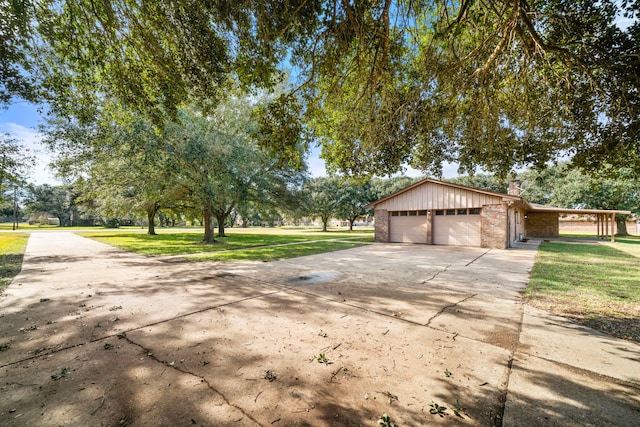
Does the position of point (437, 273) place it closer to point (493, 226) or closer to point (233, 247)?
point (493, 226)

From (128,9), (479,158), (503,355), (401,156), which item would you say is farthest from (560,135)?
(128,9)

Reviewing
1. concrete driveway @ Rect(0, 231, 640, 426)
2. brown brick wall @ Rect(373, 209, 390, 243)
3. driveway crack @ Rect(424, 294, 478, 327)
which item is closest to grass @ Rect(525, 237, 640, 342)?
concrete driveway @ Rect(0, 231, 640, 426)

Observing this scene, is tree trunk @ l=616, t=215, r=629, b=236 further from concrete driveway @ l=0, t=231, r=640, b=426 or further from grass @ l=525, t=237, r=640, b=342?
concrete driveway @ l=0, t=231, r=640, b=426

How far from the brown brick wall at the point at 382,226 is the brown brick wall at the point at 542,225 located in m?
17.5

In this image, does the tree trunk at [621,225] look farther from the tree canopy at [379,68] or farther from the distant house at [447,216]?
the tree canopy at [379,68]

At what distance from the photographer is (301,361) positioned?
2.90m

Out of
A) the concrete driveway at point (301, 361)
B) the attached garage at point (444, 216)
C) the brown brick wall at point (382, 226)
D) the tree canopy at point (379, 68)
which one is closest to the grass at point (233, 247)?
the brown brick wall at point (382, 226)

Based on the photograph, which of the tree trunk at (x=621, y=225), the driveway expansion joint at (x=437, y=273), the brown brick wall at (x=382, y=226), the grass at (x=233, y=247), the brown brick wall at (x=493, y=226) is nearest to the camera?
the driveway expansion joint at (x=437, y=273)

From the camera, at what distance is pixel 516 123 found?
620cm

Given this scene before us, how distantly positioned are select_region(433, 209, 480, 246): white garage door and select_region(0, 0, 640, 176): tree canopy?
1035cm

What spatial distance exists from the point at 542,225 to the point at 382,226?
18424 mm

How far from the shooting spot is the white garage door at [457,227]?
16078 millimetres

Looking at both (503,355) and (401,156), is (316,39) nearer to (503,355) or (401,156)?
(401,156)

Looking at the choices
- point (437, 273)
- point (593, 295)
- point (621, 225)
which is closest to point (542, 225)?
point (621, 225)
